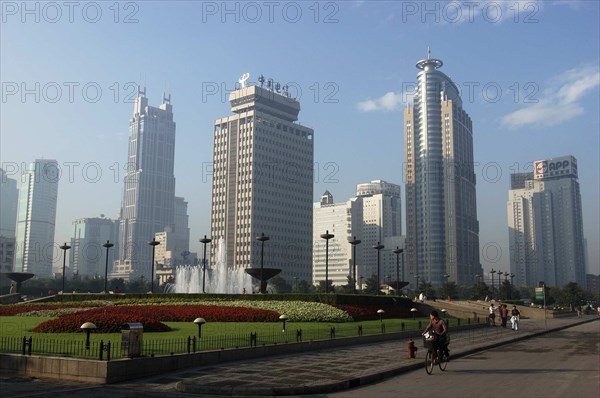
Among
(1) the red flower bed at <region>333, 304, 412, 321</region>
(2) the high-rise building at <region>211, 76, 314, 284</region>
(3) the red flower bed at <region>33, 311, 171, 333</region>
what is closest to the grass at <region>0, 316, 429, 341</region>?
(3) the red flower bed at <region>33, 311, 171, 333</region>

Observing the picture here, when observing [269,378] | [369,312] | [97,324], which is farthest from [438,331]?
[369,312]

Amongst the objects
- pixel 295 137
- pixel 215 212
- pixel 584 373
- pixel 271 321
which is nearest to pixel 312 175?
pixel 295 137

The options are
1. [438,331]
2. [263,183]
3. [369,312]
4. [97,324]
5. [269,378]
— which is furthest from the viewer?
[263,183]

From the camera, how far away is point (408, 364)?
18.4 meters

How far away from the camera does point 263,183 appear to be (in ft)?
580

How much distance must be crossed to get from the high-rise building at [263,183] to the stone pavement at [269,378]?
150 metres

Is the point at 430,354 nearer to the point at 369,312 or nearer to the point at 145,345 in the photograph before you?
the point at 145,345

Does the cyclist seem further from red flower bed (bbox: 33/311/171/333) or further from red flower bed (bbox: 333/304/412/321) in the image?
red flower bed (bbox: 333/304/412/321)

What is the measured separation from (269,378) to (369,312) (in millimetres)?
20760

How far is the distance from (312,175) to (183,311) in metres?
167

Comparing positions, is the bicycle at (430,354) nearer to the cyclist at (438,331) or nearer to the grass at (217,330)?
the cyclist at (438,331)

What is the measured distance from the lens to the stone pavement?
13.5 m

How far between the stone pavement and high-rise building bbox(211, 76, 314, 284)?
491 ft

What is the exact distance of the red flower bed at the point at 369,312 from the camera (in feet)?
110
